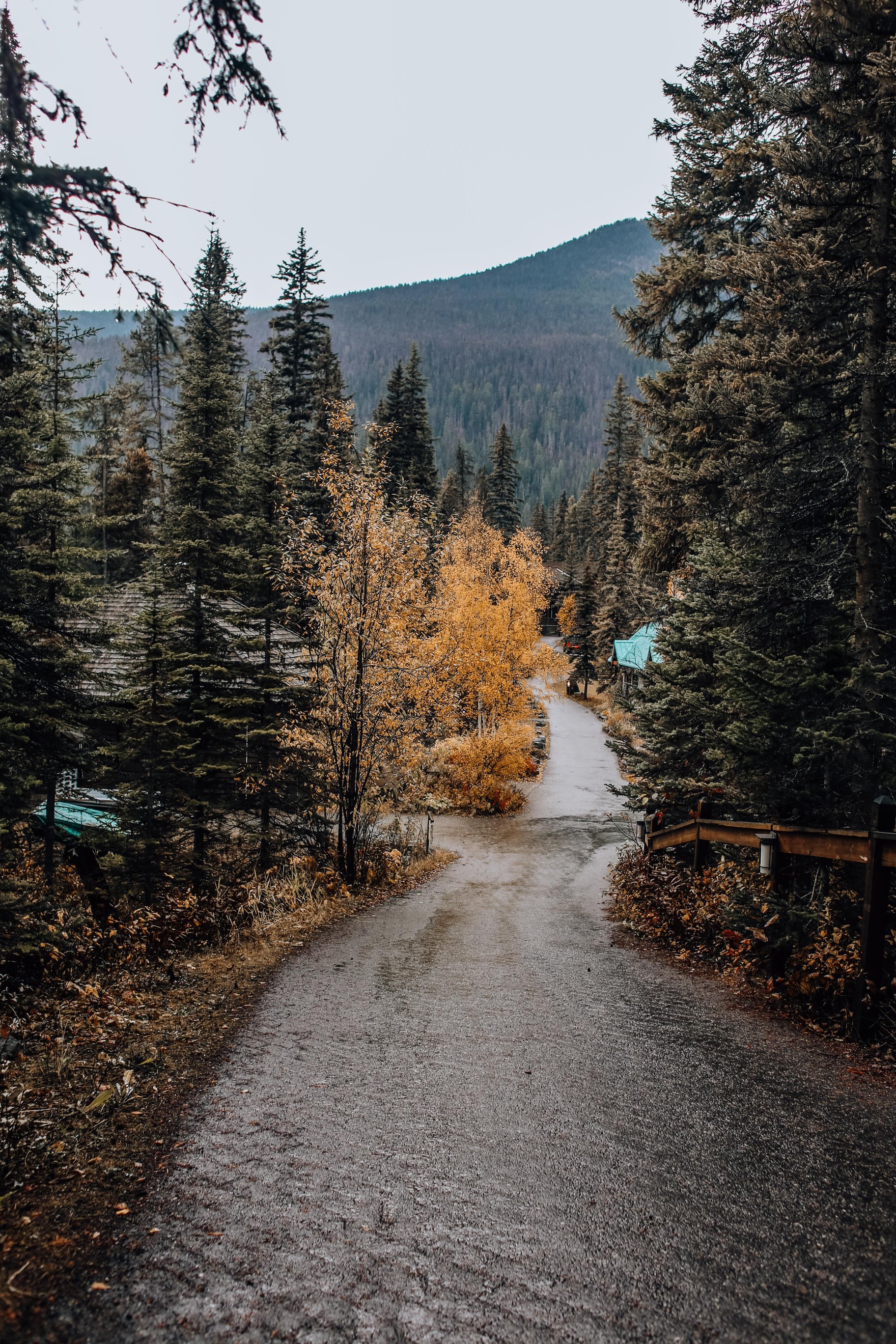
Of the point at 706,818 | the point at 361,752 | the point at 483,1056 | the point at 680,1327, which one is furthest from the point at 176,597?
the point at 680,1327

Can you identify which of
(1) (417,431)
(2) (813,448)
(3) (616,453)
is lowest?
(2) (813,448)

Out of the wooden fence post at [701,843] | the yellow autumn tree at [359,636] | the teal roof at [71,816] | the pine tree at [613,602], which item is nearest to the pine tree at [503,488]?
the pine tree at [613,602]

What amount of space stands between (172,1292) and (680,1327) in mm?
1916

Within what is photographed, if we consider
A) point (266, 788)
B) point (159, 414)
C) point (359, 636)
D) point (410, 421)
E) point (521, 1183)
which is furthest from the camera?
point (159, 414)

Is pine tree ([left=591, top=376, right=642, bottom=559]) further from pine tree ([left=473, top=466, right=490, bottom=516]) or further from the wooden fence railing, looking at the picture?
the wooden fence railing

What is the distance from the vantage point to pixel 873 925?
16.2 feet

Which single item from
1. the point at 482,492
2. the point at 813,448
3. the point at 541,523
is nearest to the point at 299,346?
the point at 813,448

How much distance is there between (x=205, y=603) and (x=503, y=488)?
5519 cm

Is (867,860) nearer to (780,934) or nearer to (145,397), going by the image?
(780,934)

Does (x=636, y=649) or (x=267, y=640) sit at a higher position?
(x=267, y=640)

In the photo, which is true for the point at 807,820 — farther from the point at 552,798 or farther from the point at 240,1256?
the point at 552,798

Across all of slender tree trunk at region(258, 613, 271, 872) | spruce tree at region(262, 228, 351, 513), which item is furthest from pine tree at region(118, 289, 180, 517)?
slender tree trunk at region(258, 613, 271, 872)

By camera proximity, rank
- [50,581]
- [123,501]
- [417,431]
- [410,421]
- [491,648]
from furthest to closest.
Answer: [417,431] < [410,421] < [123,501] < [491,648] < [50,581]

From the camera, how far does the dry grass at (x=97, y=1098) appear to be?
2.90 m
